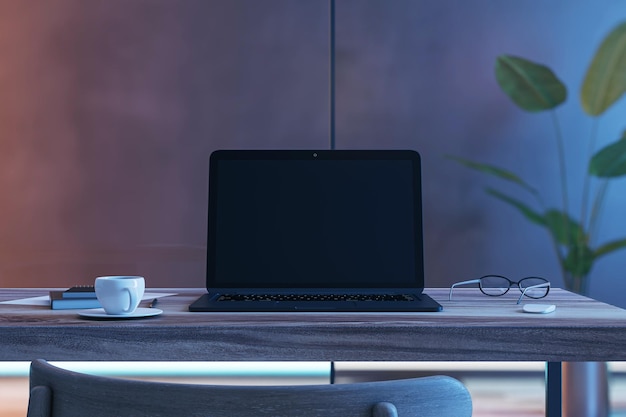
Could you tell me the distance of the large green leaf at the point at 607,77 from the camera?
120 inches

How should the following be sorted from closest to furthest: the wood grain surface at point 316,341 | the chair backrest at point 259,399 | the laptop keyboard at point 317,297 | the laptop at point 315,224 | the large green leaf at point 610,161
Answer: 1. the chair backrest at point 259,399
2. the wood grain surface at point 316,341
3. the laptop keyboard at point 317,297
4. the laptop at point 315,224
5. the large green leaf at point 610,161

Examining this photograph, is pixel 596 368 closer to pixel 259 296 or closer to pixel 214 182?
pixel 259 296

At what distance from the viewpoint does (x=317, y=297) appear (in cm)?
132

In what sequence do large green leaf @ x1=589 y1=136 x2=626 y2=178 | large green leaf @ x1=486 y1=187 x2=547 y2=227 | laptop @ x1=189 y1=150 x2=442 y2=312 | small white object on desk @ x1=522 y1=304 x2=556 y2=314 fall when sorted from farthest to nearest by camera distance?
large green leaf @ x1=486 y1=187 x2=547 y2=227 → large green leaf @ x1=589 y1=136 x2=626 y2=178 → laptop @ x1=189 y1=150 x2=442 y2=312 → small white object on desk @ x1=522 y1=304 x2=556 y2=314

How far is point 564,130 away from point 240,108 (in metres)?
1.39

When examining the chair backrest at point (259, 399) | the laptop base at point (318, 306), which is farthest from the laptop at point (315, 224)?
the chair backrest at point (259, 399)

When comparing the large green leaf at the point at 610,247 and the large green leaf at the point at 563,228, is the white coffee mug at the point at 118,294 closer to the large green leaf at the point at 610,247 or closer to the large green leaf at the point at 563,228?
the large green leaf at the point at 563,228

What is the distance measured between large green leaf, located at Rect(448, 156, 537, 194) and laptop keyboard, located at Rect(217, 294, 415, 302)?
1743mm

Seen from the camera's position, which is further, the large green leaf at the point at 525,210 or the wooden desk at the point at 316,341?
the large green leaf at the point at 525,210

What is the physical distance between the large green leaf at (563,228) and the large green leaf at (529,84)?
45 cm

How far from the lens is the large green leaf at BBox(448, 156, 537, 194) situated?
9.76ft

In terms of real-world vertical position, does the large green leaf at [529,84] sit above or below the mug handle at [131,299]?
above

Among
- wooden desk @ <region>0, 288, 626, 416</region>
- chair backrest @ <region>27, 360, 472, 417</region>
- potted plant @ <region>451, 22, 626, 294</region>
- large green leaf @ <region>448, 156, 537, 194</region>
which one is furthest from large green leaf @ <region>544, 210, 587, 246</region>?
chair backrest @ <region>27, 360, 472, 417</region>

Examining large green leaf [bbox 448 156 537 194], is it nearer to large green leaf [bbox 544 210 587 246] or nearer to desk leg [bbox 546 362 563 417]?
large green leaf [bbox 544 210 587 246]
